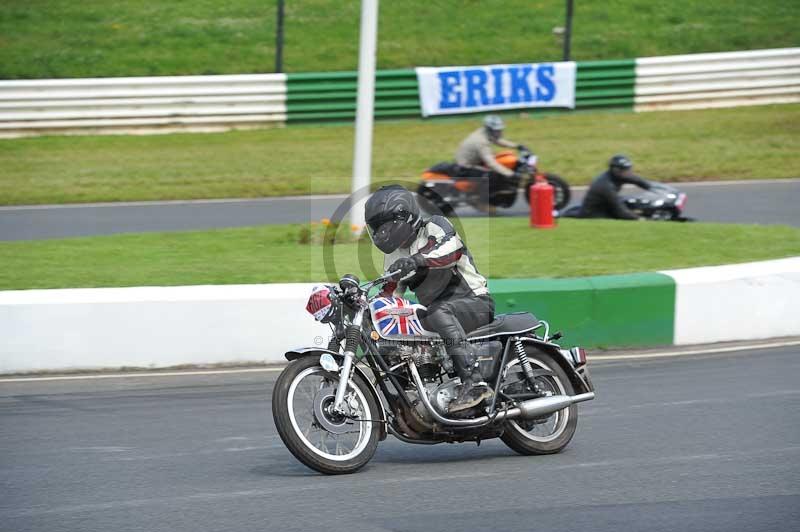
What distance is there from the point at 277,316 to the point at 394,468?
3.00 metres

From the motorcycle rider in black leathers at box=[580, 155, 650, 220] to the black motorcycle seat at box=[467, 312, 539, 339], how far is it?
853cm

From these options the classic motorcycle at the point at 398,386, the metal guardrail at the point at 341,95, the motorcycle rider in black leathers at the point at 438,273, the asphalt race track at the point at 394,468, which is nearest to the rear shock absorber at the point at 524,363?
the classic motorcycle at the point at 398,386

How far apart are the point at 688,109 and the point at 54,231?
1452 centimetres

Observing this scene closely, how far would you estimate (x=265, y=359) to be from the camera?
931 cm

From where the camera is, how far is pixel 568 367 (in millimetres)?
6898

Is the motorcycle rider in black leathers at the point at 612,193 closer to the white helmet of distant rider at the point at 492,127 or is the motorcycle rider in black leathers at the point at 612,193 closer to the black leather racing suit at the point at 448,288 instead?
the white helmet of distant rider at the point at 492,127

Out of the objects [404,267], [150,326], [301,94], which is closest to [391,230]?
[404,267]

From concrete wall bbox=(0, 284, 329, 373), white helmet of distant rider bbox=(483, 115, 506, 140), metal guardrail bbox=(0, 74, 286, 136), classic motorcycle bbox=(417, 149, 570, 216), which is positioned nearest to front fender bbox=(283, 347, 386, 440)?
concrete wall bbox=(0, 284, 329, 373)

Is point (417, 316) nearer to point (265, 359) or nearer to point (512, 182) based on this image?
point (265, 359)

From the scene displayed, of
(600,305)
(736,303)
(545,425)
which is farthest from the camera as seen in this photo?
(736,303)

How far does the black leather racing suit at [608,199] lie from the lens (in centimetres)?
1509

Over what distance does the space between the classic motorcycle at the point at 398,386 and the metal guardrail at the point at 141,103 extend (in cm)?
1714

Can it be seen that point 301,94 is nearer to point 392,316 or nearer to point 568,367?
point 568,367

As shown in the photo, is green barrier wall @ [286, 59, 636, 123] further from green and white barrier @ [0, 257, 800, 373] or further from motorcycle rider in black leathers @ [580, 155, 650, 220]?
green and white barrier @ [0, 257, 800, 373]
